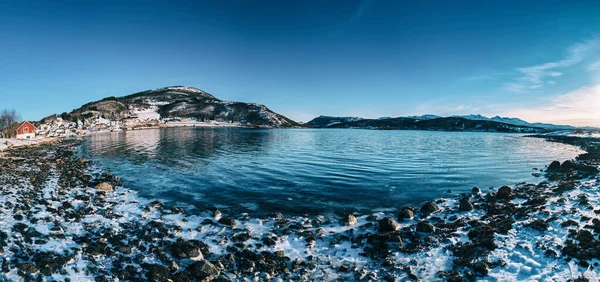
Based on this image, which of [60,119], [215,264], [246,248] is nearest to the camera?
[215,264]

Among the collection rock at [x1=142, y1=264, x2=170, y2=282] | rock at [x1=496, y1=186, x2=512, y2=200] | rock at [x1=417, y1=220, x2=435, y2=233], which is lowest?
rock at [x1=142, y1=264, x2=170, y2=282]

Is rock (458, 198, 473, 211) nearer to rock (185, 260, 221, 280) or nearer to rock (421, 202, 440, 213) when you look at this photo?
rock (421, 202, 440, 213)

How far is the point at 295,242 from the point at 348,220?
13.5 feet

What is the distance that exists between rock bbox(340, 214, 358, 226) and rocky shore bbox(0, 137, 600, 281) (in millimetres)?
60

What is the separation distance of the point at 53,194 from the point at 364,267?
22.8m

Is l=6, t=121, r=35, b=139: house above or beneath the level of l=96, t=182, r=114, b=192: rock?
above

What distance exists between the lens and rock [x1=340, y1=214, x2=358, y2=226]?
1606 cm

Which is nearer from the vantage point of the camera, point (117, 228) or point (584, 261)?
point (584, 261)

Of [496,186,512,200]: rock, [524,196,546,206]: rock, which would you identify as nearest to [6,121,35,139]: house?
[496,186,512,200]: rock

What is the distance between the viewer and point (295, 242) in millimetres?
13656

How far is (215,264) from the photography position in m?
11.4

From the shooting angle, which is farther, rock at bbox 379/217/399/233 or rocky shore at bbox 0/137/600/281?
rock at bbox 379/217/399/233

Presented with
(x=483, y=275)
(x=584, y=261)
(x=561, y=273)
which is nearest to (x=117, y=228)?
(x=483, y=275)

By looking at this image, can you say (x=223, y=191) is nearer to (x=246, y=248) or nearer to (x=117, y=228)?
(x=117, y=228)
